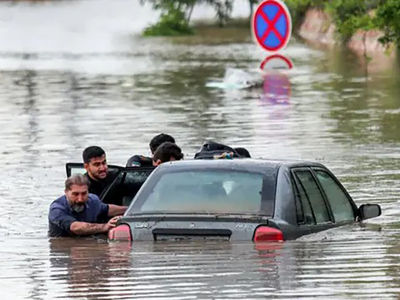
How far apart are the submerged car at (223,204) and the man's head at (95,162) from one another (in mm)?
2301

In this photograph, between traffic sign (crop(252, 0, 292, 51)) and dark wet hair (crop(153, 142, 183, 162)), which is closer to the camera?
dark wet hair (crop(153, 142, 183, 162))

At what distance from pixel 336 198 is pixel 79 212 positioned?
220 centimetres

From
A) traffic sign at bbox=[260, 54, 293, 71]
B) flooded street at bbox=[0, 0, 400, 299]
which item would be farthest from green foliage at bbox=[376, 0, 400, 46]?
traffic sign at bbox=[260, 54, 293, 71]

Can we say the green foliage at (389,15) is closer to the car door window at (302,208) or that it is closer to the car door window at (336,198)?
the car door window at (336,198)

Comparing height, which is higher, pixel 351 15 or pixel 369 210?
pixel 351 15

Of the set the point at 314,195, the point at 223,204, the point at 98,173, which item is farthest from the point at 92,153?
the point at 223,204

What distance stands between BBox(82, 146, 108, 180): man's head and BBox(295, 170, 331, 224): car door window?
A: 2542 mm

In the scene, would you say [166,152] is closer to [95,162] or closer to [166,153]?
[166,153]

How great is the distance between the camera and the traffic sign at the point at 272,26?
96.7 feet

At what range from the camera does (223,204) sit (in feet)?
43.3

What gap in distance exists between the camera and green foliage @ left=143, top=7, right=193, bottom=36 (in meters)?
96.3

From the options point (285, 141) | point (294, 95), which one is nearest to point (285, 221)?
point (285, 141)

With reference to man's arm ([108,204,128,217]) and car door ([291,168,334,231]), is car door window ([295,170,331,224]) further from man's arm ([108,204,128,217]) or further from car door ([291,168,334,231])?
man's arm ([108,204,128,217])

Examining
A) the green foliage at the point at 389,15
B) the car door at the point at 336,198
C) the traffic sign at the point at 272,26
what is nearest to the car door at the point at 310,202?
the car door at the point at 336,198
